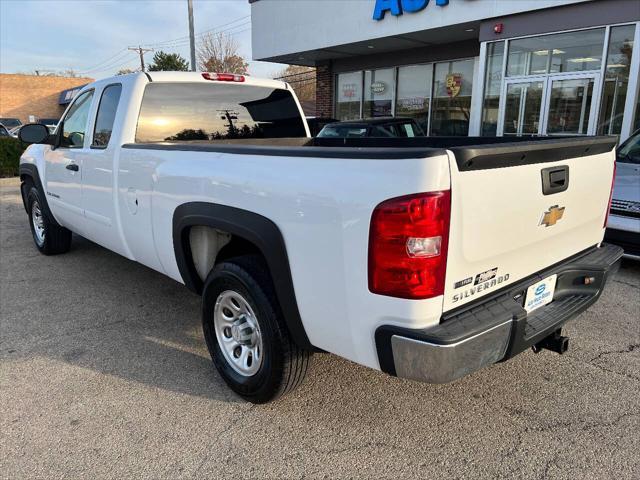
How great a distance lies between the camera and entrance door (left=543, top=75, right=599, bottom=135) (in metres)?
10.3

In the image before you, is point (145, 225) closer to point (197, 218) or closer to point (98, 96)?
point (197, 218)

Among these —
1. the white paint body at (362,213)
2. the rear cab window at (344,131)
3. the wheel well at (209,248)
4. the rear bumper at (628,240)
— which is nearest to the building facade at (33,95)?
the rear cab window at (344,131)

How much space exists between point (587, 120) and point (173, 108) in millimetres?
9495

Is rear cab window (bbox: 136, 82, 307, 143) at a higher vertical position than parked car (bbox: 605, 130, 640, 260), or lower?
higher

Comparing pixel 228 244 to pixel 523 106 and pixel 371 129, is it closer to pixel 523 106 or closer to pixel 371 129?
pixel 371 129

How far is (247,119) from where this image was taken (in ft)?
14.8

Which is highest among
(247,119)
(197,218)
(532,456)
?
(247,119)

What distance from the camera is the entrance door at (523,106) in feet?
36.9

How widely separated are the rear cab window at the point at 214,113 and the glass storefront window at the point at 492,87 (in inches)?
333

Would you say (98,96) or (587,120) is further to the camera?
(587,120)

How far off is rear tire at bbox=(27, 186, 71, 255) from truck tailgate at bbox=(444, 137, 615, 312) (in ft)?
16.4

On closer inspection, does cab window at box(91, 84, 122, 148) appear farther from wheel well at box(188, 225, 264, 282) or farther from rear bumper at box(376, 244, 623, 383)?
rear bumper at box(376, 244, 623, 383)

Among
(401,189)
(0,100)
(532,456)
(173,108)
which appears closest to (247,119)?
(173,108)

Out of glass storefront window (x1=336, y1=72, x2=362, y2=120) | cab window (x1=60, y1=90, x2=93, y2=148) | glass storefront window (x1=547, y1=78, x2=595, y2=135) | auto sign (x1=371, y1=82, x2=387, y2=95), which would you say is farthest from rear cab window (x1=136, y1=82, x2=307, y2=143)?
glass storefront window (x1=336, y1=72, x2=362, y2=120)
